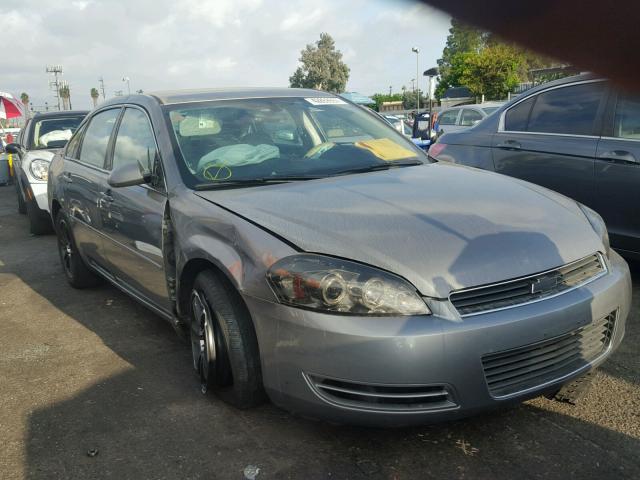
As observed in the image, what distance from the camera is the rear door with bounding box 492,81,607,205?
14.4ft

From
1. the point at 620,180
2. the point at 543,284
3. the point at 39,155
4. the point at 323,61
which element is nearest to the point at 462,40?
the point at 323,61

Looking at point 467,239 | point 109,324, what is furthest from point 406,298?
point 109,324

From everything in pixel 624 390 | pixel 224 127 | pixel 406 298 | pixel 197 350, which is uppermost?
pixel 224 127

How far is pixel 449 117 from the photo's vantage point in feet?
51.7

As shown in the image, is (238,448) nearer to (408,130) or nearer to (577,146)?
(577,146)

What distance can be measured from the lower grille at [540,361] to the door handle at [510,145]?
8.60ft

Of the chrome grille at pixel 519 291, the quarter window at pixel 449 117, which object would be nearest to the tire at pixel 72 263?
the chrome grille at pixel 519 291

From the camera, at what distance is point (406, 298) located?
2246 millimetres

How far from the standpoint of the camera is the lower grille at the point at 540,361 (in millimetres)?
2268

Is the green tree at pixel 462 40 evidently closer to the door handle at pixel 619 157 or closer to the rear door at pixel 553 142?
the rear door at pixel 553 142

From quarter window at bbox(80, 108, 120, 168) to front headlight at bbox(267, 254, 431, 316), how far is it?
2.46 m

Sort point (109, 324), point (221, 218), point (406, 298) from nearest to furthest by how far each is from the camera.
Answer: point (406, 298)
point (221, 218)
point (109, 324)

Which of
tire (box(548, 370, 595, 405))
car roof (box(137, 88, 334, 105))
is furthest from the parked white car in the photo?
tire (box(548, 370, 595, 405))

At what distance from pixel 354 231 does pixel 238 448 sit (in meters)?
0.99
